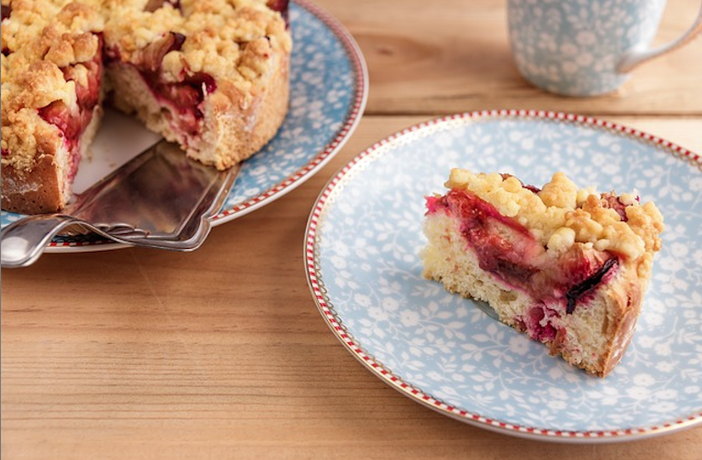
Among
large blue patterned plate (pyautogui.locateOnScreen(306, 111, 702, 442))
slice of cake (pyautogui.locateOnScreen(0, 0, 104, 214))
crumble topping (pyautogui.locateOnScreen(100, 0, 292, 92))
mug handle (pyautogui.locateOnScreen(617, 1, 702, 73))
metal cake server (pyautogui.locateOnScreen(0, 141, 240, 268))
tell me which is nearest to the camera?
large blue patterned plate (pyautogui.locateOnScreen(306, 111, 702, 442))

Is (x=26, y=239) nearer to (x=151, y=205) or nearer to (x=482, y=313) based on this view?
(x=151, y=205)

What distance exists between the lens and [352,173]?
91.2 inches

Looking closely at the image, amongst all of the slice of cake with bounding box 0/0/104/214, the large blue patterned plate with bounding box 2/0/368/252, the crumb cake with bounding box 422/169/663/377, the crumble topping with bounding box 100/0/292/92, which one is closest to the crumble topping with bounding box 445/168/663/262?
the crumb cake with bounding box 422/169/663/377

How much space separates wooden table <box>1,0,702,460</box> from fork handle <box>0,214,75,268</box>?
28 centimetres

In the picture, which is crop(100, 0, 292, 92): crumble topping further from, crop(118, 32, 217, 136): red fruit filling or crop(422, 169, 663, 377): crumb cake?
crop(422, 169, 663, 377): crumb cake

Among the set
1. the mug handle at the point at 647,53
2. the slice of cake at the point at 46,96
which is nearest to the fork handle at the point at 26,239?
the slice of cake at the point at 46,96

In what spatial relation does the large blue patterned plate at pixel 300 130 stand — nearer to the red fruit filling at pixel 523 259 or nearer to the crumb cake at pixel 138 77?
the crumb cake at pixel 138 77

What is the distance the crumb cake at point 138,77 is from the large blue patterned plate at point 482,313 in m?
0.43

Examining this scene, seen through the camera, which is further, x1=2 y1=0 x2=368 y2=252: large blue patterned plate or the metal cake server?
x1=2 y1=0 x2=368 y2=252: large blue patterned plate

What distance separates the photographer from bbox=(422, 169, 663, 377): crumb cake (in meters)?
1.82

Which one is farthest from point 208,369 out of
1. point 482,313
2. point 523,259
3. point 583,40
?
point 583,40

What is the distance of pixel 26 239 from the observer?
183 centimetres

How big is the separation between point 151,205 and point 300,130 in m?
0.54

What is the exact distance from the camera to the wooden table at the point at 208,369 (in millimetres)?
1786
